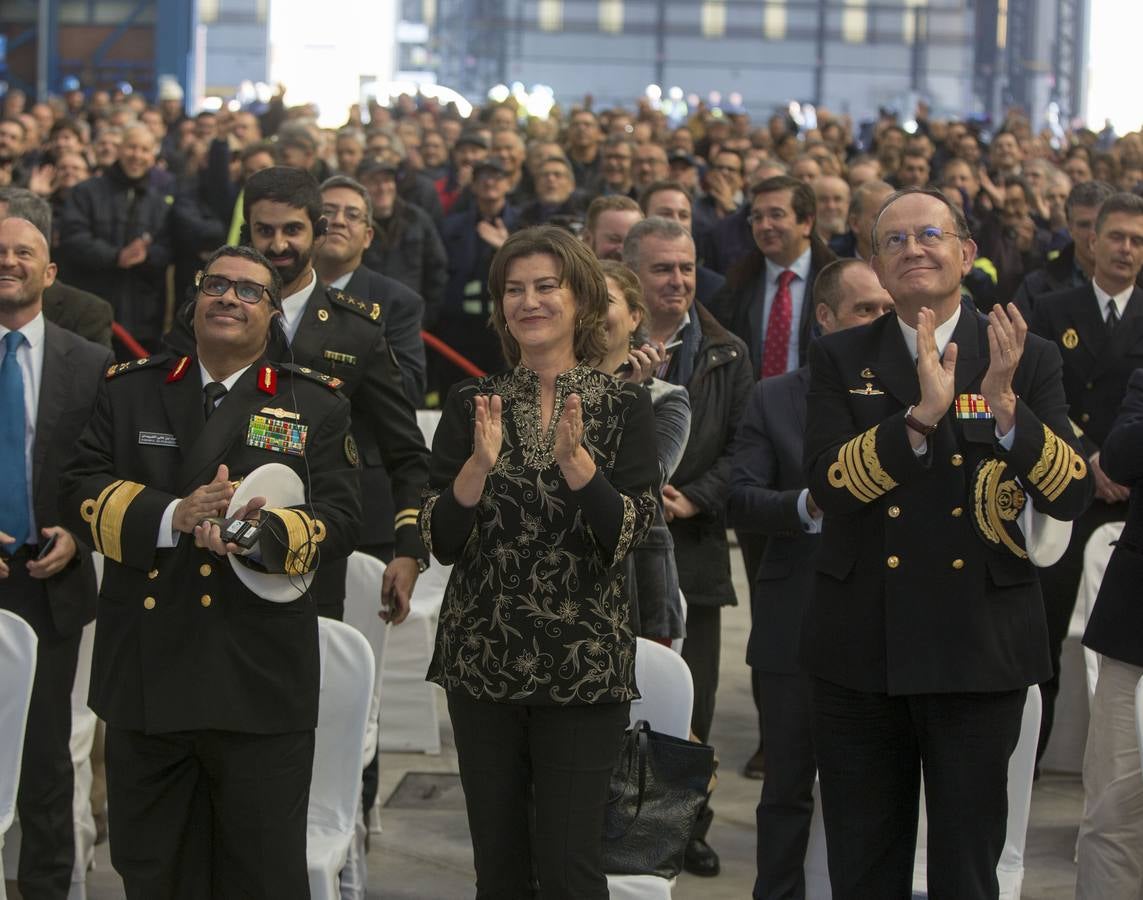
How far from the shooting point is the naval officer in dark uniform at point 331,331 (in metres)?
5.00

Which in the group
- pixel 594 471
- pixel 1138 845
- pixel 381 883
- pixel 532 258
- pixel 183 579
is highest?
pixel 532 258

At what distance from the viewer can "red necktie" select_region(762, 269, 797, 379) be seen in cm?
685

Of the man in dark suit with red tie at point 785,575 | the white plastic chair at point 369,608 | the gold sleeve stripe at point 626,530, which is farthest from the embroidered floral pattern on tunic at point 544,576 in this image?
the white plastic chair at point 369,608

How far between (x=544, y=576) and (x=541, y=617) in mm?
87

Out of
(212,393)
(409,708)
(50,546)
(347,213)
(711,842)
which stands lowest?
(711,842)

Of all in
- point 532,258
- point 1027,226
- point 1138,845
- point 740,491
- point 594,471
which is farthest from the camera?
point 1027,226

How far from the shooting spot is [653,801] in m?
4.08

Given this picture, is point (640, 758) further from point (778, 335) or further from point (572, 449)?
point (778, 335)

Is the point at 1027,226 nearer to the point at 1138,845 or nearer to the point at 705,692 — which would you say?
the point at 705,692

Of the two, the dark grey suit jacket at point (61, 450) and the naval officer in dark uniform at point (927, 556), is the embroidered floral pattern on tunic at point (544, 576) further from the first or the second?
the dark grey suit jacket at point (61, 450)

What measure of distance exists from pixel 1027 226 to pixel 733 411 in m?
5.52

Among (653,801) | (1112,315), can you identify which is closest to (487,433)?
(653,801)

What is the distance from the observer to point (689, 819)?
4.10m

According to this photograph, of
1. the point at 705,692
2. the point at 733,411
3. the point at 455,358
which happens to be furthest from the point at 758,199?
the point at 455,358
